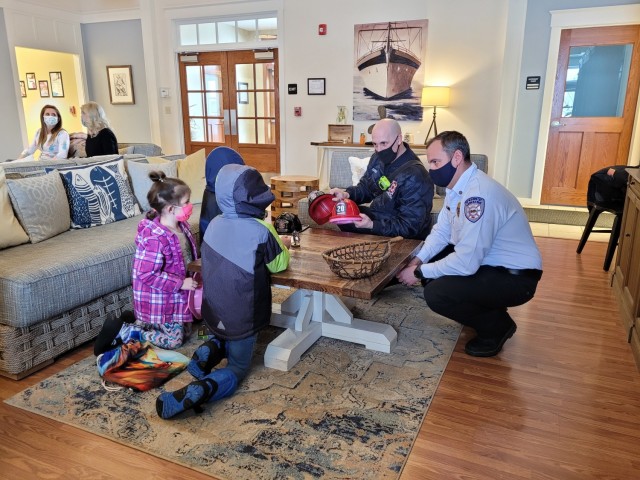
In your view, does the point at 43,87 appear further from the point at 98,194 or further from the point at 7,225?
the point at 7,225

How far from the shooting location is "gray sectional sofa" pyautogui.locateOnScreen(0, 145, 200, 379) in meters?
2.02

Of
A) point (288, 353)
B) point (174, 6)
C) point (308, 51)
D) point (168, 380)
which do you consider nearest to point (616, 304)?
point (288, 353)

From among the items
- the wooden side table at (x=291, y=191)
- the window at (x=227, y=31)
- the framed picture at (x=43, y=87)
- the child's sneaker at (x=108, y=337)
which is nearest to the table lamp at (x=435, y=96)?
the wooden side table at (x=291, y=191)

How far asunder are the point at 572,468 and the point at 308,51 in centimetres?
574

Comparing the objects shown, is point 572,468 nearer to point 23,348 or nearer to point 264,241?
point 264,241

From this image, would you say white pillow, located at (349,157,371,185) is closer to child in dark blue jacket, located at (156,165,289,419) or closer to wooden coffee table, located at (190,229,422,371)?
wooden coffee table, located at (190,229,422,371)

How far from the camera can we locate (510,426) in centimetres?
181

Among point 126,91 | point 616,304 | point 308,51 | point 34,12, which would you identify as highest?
point 34,12

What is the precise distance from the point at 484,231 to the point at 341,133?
429 cm

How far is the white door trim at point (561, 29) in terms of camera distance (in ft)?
16.8

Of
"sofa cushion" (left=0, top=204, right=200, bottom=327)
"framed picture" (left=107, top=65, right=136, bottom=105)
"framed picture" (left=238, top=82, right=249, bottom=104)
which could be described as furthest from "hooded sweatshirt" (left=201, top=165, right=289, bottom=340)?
"framed picture" (left=107, top=65, right=136, bottom=105)

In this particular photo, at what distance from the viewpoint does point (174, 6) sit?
6758 millimetres

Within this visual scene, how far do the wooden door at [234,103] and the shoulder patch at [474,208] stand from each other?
500 centimetres

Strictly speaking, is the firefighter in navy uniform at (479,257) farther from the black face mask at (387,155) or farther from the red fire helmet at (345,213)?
the black face mask at (387,155)
